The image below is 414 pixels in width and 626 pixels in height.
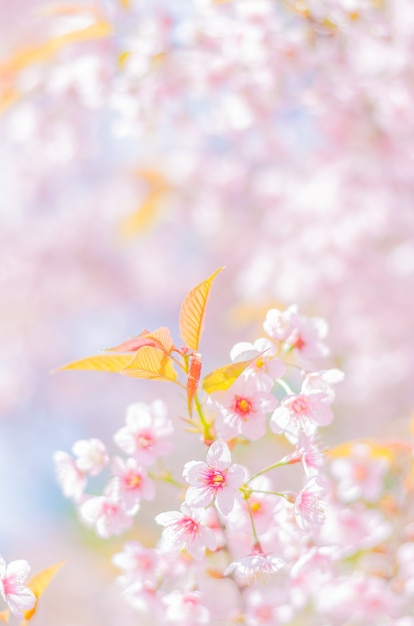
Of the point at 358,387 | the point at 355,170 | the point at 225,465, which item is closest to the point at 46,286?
the point at 358,387

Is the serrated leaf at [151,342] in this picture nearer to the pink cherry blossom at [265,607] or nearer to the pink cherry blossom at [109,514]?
the pink cherry blossom at [109,514]

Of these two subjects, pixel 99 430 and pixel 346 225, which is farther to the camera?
pixel 99 430

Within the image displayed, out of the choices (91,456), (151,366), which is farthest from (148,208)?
(151,366)

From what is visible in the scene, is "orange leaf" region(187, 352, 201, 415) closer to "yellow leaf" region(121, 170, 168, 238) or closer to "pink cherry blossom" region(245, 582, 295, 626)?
"pink cherry blossom" region(245, 582, 295, 626)

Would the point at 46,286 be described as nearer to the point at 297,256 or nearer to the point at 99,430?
the point at 99,430

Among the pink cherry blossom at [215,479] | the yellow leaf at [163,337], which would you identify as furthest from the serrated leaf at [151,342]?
the pink cherry blossom at [215,479]

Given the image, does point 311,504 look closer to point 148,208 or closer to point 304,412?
point 304,412
